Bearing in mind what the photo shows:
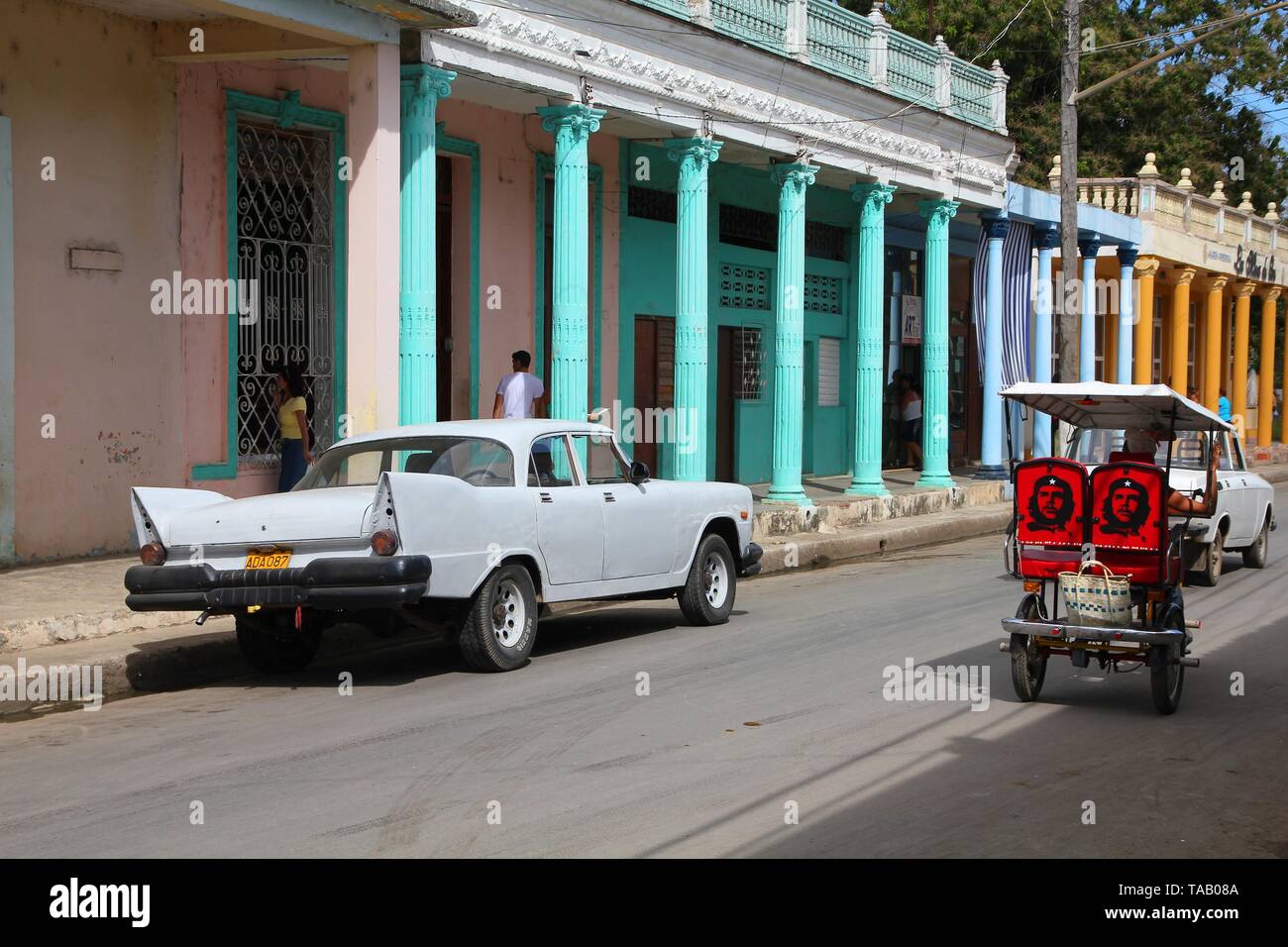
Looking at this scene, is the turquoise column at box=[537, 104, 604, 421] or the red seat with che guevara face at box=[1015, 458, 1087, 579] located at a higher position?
the turquoise column at box=[537, 104, 604, 421]

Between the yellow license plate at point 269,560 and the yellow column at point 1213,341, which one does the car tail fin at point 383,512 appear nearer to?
the yellow license plate at point 269,560

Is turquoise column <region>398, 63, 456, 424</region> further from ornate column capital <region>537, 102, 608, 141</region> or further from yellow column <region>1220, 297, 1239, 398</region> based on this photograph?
yellow column <region>1220, 297, 1239, 398</region>

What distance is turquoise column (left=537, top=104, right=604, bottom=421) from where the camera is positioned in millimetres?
15727

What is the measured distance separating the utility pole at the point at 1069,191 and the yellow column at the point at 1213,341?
1753cm

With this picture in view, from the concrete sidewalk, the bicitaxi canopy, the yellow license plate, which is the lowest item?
the concrete sidewalk

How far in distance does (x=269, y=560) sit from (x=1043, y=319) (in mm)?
21624

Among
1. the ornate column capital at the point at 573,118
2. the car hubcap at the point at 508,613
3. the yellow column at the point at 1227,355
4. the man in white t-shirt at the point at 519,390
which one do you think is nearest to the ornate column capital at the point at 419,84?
the ornate column capital at the point at 573,118

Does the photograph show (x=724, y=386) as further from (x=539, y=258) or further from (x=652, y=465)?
(x=539, y=258)

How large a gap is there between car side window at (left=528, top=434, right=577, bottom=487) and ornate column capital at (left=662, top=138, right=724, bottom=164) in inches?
311

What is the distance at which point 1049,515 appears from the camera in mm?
8859

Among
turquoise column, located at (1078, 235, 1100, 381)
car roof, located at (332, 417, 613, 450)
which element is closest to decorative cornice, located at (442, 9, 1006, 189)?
turquoise column, located at (1078, 235, 1100, 381)

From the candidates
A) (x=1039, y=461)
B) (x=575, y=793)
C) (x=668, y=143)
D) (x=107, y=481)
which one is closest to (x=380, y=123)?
(x=107, y=481)

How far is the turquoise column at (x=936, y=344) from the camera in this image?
78.1 ft

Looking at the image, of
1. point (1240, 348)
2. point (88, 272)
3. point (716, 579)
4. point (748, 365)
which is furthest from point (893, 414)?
point (88, 272)
